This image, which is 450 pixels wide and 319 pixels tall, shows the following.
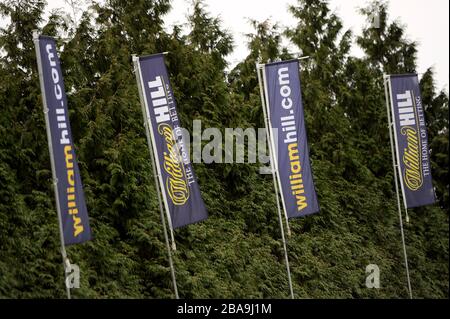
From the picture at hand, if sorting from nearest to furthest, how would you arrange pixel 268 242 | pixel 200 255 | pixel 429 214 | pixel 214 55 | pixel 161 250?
pixel 161 250
pixel 200 255
pixel 268 242
pixel 214 55
pixel 429 214

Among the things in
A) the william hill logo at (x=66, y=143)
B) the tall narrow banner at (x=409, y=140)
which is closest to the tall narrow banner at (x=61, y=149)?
the william hill logo at (x=66, y=143)

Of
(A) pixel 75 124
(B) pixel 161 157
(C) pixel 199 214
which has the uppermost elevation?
(A) pixel 75 124

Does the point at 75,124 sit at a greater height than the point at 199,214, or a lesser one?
greater

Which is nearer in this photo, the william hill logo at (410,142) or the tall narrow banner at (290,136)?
the tall narrow banner at (290,136)

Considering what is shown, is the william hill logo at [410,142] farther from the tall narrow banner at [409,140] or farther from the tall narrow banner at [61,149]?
the tall narrow banner at [61,149]

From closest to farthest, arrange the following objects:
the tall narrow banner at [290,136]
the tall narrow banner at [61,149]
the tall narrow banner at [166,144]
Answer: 1. the tall narrow banner at [61,149]
2. the tall narrow banner at [166,144]
3. the tall narrow banner at [290,136]

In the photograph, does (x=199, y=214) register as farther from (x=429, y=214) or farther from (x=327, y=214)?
(x=429, y=214)

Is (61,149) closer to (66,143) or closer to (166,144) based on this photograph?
(66,143)

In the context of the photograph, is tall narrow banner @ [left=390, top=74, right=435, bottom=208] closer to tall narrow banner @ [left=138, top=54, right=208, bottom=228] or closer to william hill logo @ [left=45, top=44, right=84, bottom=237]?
tall narrow banner @ [left=138, top=54, right=208, bottom=228]

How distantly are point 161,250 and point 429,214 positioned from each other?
12.4 m

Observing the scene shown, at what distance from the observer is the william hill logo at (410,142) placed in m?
16.9

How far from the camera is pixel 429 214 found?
2325 centimetres

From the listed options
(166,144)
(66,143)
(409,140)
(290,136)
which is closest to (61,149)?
(66,143)
